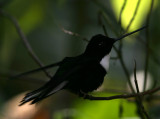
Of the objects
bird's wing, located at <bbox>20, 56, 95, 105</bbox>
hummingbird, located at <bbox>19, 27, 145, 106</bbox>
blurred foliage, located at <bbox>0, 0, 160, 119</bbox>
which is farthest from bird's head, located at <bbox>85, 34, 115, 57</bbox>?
blurred foliage, located at <bbox>0, 0, 160, 119</bbox>

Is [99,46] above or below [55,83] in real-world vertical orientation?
below

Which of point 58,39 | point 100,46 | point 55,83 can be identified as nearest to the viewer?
point 55,83

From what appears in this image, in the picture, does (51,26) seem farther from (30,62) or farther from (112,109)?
(112,109)

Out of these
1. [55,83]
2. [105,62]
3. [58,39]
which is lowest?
[58,39]

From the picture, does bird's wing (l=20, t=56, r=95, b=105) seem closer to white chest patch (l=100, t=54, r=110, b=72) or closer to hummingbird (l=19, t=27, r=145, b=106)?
hummingbird (l=19, t=27, r=145, b=106)

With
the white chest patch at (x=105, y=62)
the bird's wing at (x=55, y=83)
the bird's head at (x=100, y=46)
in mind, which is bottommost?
the white chest patch at (x=105, y=62)

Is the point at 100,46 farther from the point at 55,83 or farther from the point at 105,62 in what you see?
the point at 55,83

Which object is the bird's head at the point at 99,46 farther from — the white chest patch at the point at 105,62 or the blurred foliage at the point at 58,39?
the blurred foliage at the point at 58,39

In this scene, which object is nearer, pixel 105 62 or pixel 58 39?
pixel 105 62

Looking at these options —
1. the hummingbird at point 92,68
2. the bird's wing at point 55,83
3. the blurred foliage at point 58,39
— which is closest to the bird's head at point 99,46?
the hummingbird at point 92,68

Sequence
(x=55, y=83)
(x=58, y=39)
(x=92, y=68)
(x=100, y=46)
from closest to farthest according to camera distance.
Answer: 1. (x=55, y=83)
2. (x=92, y=68)
3. (x=100, y=46)
4. (x=58, y=39)

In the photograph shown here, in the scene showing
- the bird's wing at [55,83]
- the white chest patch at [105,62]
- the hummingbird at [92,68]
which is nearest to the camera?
the bird's wing at [55,83]

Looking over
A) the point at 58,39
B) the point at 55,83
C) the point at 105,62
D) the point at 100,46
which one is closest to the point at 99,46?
the point at 100,46

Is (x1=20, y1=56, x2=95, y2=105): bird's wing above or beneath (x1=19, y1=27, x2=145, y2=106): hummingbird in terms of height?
above
